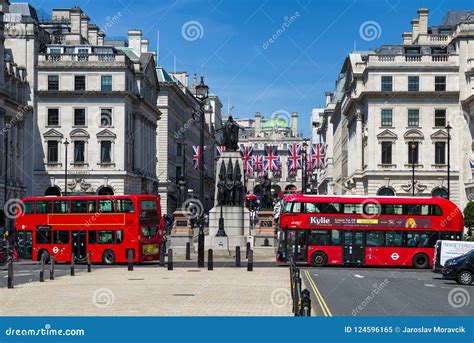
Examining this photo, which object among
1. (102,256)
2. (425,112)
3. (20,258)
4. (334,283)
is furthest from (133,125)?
(334,283)

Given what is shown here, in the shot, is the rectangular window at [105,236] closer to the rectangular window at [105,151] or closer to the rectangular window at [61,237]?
the rectangular window at [61,237]

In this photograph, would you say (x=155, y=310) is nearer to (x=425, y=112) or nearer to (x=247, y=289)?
(x=247, y=289)

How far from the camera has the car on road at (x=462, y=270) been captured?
35.2 metres

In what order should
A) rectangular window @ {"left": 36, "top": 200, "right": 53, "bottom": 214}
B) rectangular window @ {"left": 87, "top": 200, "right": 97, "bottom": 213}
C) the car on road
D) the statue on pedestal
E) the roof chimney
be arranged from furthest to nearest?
1. the roof chimney
2. the statue on pedestal
3. rectangular window @ {"left": 36, "top": 200, "right": 53, "bottom": 214}
4. rectangular window @ {"left": 87, "top": 200, "right": 97, "bottom": 213}
5. the car on road

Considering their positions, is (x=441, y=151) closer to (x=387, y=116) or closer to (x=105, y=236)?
(x=387, y=116)

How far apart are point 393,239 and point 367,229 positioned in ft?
4.82

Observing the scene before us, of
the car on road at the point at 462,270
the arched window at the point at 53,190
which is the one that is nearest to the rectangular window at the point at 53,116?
the arched window at the point at 53,190

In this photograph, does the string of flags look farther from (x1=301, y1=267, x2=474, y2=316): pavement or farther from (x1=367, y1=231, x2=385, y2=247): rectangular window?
(x1=301, y1=267, x2=474, y2=316): pavement

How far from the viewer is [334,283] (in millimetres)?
34500

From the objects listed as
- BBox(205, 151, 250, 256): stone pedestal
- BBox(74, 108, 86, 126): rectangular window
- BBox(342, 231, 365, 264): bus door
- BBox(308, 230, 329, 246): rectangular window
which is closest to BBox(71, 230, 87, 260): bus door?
BBox(308, 230, 329, 246): rectangular window

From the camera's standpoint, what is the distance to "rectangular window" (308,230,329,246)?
46625 millimetres

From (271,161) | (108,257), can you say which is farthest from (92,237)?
(271,161)

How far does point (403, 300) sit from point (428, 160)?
64.5 metres

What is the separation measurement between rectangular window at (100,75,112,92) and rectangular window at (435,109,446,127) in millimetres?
31719
